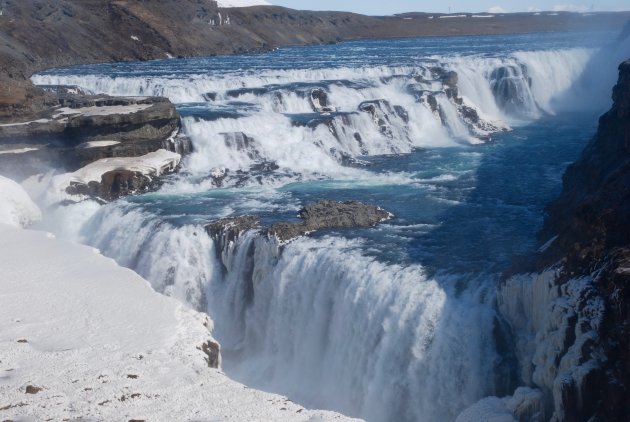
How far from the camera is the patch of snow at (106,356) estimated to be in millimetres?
8336

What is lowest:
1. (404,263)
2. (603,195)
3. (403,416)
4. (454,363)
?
(403,416)

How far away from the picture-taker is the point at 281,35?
71250mm

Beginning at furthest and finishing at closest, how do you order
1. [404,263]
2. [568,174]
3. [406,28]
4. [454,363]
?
1. [406,28]
2. [568,174]
3. [404,263]
4. [454,363]

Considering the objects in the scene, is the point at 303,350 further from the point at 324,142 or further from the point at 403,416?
the point at 324,142

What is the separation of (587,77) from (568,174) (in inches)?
943

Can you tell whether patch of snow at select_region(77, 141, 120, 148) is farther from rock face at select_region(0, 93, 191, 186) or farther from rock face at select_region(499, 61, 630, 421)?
rock face at select_region(499, 61, 630, 421)

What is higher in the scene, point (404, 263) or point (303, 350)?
point (404, 263)

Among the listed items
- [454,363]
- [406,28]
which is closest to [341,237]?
[454,363]

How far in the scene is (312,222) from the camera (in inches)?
575

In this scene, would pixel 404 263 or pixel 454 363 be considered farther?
pixel 404 263

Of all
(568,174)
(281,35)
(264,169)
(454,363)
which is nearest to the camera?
(454,363)

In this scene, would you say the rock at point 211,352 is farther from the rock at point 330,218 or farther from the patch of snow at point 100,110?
the patch of snow at point 100,110

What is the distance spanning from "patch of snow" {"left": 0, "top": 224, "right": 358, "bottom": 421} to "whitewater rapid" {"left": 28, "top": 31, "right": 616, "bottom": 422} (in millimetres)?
2285

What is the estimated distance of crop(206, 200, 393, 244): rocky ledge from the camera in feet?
46.5
